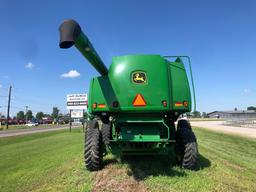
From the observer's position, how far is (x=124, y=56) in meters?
7.41

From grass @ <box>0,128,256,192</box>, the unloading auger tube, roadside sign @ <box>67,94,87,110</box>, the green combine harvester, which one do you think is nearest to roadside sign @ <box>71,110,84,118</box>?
roadside sign @ <box>67,94,87,110</box>

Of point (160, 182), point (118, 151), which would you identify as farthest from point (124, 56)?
point (160, 182)

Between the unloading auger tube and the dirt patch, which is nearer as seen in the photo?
the unloading auger tube

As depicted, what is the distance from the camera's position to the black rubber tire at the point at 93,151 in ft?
24.3

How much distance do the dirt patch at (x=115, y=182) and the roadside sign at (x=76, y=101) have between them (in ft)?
74.8

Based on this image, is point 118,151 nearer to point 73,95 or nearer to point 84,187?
point 84,187

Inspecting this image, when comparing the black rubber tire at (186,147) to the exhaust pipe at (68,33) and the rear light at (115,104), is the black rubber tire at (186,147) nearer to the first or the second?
the rear light at (115,104)

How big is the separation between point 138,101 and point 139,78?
21.7 inches

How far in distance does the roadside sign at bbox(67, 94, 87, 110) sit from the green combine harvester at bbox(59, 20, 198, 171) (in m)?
22.6

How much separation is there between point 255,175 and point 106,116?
158 inches

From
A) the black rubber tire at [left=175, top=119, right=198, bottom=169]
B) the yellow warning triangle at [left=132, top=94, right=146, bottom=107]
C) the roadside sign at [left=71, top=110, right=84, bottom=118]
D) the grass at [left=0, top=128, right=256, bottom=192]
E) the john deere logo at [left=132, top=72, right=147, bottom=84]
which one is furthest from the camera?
the roadside sign at [left=71, top=110, right=84, bottom=118]

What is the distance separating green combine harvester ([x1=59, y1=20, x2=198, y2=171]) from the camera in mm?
7109

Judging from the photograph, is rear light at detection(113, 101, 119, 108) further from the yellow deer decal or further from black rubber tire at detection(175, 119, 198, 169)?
black rubber tire at detection(175, 119, 198, 169)

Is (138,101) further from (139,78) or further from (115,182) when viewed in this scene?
(115,182)
